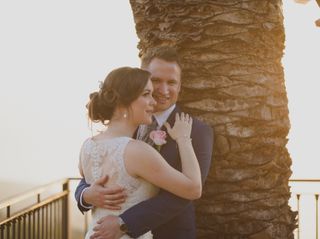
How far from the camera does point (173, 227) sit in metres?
2.93

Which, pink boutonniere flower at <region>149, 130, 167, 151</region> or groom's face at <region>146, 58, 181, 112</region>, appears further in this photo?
groom's face at <region>146, 58, 181, 112</region>

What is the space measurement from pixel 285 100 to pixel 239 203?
69cm

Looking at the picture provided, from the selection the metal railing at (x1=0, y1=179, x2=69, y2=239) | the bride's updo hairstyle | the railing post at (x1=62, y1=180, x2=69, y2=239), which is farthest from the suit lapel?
the railing post at (x1=62, y1=180, x2=69, y2=239)

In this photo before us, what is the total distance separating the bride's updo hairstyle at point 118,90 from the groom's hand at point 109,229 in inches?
18.8

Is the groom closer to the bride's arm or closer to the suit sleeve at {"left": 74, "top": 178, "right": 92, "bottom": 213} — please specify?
the suit sleeve at {"left": 74, "top": 178, "right": 92, "bottom": 213}

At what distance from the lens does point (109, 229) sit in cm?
256

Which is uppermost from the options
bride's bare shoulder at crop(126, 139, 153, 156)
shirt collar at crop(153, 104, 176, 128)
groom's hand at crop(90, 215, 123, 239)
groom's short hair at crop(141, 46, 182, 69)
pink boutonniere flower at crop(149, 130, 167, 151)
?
groom's short hair at crop(141, 46, 182, 69)

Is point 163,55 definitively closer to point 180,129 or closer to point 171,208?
point 180,129

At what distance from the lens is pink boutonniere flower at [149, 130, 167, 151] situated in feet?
9.11

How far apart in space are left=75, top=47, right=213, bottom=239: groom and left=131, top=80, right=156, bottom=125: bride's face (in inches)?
11.9

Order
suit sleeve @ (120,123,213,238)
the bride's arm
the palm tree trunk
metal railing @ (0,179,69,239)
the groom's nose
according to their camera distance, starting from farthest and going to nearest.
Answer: metal railing @ (0,179,69,239) < the palm tree trunk < the groom's nose < suit sleeve @ (120,123,213,238) < the bride's arm

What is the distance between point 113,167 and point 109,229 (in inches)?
Answer: 11.8

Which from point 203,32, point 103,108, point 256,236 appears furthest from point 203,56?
point 256,236

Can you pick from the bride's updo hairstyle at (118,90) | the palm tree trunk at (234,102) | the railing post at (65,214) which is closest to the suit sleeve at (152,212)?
the bride's updo hairstyle at (118,90)
